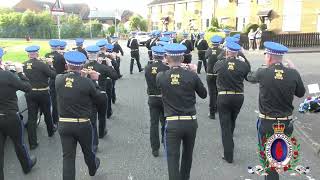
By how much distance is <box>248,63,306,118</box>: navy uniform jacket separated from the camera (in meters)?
5.86

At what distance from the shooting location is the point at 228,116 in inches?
304

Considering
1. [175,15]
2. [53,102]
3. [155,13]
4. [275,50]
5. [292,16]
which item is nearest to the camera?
[275,50]

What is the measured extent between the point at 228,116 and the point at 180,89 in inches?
87.1

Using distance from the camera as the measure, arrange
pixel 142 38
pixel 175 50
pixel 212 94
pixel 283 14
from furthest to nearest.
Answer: pixel 142 38 < pixel 283 14 < pixel 212 94 < pixel 175 50

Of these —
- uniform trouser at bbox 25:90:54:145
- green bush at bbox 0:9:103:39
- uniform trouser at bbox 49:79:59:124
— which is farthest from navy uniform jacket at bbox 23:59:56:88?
green bush at bbox 0:9:103:39

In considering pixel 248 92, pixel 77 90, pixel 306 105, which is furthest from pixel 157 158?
pixel 248 92

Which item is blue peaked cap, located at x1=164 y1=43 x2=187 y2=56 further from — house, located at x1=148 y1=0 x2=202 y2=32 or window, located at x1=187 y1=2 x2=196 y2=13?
window, located at x1=187 y1=2 x2=196 y2=13

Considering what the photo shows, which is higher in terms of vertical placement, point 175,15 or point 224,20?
point 175,15

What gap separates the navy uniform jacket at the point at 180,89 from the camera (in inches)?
229

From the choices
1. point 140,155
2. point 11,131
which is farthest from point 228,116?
point 11,131

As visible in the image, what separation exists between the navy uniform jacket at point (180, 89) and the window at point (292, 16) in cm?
3449

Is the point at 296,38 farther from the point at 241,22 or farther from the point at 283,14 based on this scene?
the point at 241,22

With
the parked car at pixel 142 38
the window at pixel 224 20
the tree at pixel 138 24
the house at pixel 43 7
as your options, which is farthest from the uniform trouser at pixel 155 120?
the house at pixel 43 7

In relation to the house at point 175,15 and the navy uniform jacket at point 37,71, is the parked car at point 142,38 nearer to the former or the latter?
the house at point 175,15
